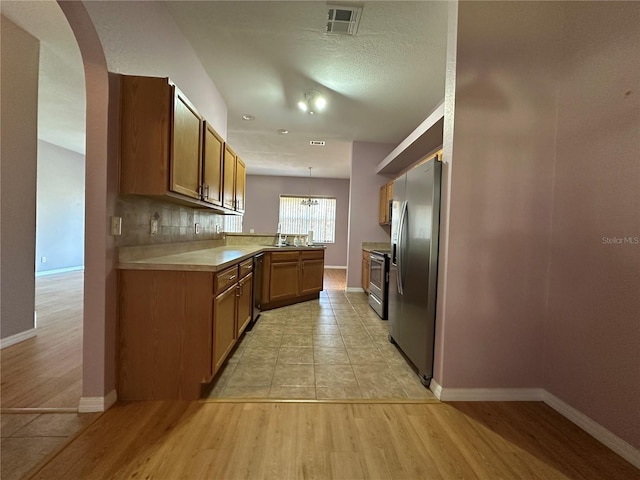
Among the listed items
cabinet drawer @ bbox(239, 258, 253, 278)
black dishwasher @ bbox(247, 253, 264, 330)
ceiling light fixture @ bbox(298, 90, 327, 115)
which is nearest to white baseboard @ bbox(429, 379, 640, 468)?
cabinet drawer @ bbox(239, 258, 253, 278)

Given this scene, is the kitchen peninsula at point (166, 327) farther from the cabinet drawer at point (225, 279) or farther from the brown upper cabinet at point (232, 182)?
the brown upper cabinet at point (232, 182)

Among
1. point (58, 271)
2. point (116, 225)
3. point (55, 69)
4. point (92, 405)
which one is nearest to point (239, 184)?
point (116, 225)

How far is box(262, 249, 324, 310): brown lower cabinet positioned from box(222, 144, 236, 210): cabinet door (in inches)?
38.0

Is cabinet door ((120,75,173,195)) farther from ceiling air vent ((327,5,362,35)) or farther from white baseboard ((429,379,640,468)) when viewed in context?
white baseboard ((429,379,640,468))

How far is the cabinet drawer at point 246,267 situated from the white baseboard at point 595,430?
257 cm

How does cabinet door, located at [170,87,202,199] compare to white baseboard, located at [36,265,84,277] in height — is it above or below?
above

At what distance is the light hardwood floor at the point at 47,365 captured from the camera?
6.03 feet

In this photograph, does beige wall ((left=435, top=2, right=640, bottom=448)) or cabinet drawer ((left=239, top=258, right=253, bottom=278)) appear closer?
beige wall ((left=435, top=2, right=640, bottom=448))

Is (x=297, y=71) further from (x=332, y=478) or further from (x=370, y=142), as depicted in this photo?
(x=332, y=478)

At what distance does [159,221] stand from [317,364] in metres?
1.84

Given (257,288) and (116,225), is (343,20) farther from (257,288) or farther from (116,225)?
(257,288)

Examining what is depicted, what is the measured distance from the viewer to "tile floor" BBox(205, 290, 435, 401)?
2.00m

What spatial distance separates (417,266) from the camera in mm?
2293

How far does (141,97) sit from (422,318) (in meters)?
2.52
